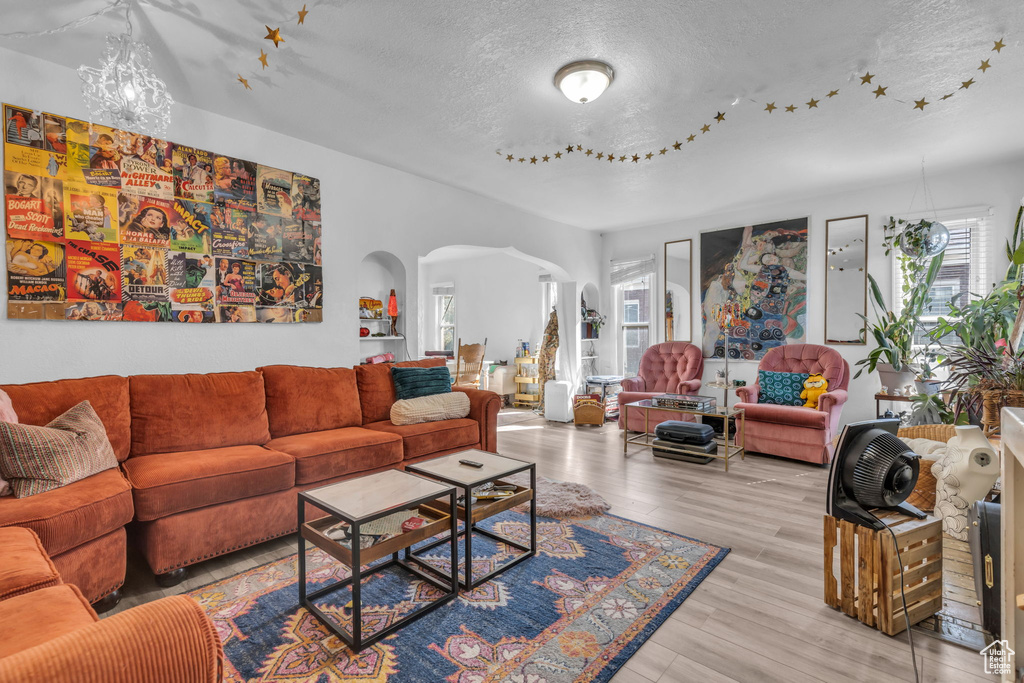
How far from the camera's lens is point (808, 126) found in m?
3.38

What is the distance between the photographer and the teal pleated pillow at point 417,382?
376 cm

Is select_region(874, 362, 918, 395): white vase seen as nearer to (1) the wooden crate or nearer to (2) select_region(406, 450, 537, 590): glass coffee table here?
(1) the wooden crate

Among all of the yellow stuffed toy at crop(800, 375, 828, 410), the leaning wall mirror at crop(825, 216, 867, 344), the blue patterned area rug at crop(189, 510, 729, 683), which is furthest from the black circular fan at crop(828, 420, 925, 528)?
the leaning wall mirror at crop(825, 216, 867, 344)

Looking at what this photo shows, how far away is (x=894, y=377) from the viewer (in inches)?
171

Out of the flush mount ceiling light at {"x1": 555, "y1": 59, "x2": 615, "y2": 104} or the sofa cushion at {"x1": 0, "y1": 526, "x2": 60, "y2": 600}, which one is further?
the flush mount ceiling light at {"x1": 555, "y1": 59, "x2": 615, "y2": 104}

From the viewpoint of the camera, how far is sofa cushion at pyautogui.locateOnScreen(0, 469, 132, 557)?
1792 mm

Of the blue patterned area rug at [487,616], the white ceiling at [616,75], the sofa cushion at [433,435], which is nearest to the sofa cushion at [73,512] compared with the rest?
the blue patterned area rug at [487,616]

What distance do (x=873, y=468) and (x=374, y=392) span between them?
3082mm

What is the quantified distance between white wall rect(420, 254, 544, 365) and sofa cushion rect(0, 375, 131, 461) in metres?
6.42

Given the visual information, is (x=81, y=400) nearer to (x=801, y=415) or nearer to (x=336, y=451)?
(x=336, y=451)

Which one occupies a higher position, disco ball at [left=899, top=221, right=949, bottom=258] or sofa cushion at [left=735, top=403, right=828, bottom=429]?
disco ball at [left=899, top=221, right=949, bottom=258]

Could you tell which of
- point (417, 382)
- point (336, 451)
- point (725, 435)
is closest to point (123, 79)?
point (336, 451)
